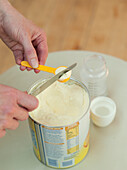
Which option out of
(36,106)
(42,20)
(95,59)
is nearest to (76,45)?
(42,20)

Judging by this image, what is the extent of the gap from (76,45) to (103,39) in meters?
0.23

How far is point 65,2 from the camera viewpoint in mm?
2350

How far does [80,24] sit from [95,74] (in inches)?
49.9

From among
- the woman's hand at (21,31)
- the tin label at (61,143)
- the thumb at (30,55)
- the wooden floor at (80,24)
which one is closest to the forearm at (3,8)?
the woman's hand at (21,31)

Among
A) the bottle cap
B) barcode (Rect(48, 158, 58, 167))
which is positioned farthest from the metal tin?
the bottle cap

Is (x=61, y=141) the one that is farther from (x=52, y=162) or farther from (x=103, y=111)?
(x=103, y=111)

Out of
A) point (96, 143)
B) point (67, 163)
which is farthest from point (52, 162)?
point (96, 143)

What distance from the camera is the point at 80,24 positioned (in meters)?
2.19

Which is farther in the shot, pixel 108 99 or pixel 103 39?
pixel 103 39

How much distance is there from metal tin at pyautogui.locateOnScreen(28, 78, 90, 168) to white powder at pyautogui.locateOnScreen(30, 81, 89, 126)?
0.05ft

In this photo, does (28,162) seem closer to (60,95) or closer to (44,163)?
(44,163)

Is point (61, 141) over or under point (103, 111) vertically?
over

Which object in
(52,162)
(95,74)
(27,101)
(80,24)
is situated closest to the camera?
(27,101)

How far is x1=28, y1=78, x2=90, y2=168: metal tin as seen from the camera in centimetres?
62
